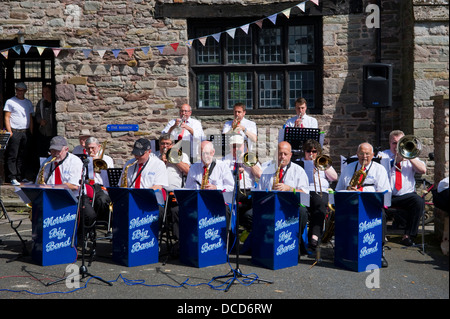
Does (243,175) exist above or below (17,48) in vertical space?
below

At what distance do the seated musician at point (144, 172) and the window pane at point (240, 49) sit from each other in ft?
15.2

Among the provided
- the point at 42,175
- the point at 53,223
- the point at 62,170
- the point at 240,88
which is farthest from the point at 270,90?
the point at 53,223

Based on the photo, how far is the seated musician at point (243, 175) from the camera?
8289mm

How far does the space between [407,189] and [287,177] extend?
6.88 feet

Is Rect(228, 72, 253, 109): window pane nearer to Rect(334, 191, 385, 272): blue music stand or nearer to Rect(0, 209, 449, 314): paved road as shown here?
Rect(0, 209, 449, 314): paved road

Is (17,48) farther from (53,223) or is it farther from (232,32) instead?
(53,223)

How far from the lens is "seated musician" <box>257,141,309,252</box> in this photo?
7.64m

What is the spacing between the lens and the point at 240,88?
1204 cm

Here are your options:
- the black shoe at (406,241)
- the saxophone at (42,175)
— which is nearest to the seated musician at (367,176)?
the black shoe at (406,241)

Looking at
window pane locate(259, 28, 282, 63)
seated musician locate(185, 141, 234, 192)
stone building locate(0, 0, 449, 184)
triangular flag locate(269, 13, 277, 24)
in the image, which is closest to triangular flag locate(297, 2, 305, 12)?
stone building locate(0, 0, 449, 184)

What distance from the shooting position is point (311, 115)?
11.6 meters

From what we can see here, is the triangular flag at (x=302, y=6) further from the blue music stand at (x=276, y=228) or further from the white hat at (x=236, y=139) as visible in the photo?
the blue music stand at (x=276, y=228)

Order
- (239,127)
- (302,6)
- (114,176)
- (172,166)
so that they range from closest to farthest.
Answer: (114,176) < (172,166) < (239,127) < (302,6)

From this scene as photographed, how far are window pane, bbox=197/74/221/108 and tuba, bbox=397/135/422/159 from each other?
473cm
